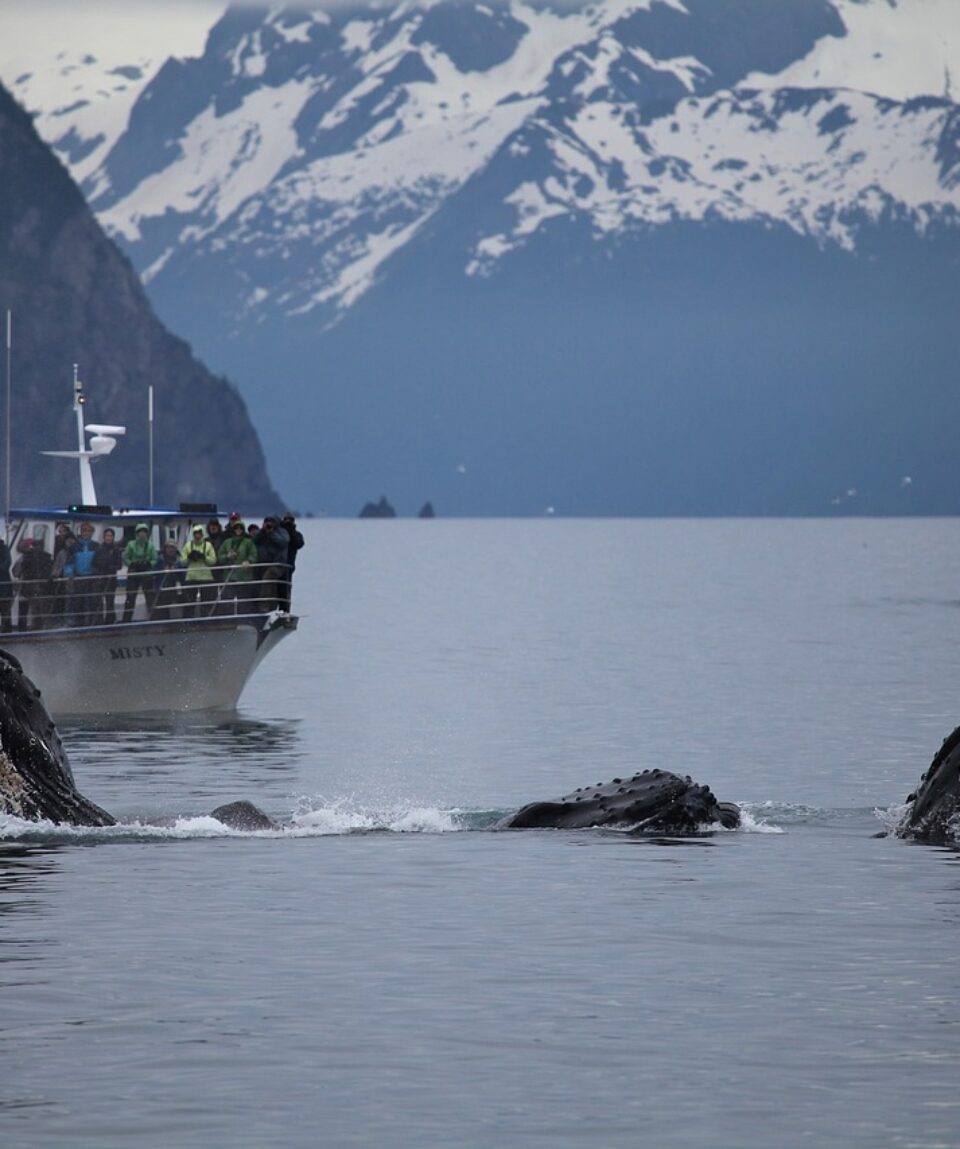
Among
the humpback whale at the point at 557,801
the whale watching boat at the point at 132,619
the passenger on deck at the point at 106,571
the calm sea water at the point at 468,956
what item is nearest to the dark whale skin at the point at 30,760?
the humpback whale at the point at 557,801

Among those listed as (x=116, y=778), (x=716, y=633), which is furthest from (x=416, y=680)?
(x=116, y=778)

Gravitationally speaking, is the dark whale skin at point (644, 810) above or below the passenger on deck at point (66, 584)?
below

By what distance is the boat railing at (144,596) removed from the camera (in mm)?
43469

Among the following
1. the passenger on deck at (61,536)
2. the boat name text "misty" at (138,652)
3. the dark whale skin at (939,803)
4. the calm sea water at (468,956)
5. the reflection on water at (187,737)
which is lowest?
the calm sea water at (468,956)

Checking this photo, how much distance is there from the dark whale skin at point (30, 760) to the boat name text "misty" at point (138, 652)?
1894cm

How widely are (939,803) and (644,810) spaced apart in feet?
11.2

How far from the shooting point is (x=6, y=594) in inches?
1715

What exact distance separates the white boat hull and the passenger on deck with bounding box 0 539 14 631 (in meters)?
0.35

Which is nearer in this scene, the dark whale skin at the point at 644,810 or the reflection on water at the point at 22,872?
the reflection on water at the point at 22,872

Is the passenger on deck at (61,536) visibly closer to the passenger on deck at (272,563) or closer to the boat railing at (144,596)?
the boat railing at (144,596)

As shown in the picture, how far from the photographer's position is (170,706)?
46031 millimetres

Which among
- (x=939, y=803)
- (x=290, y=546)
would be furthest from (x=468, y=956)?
(x=290, y=546)

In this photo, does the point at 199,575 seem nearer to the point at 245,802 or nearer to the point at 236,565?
the point at 236,565

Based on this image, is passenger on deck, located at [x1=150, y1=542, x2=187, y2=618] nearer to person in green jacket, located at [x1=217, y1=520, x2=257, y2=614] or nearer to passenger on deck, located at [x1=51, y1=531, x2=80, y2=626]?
person in green jacket, located at [x1=217, y1=520, x2=257, y2=614]
